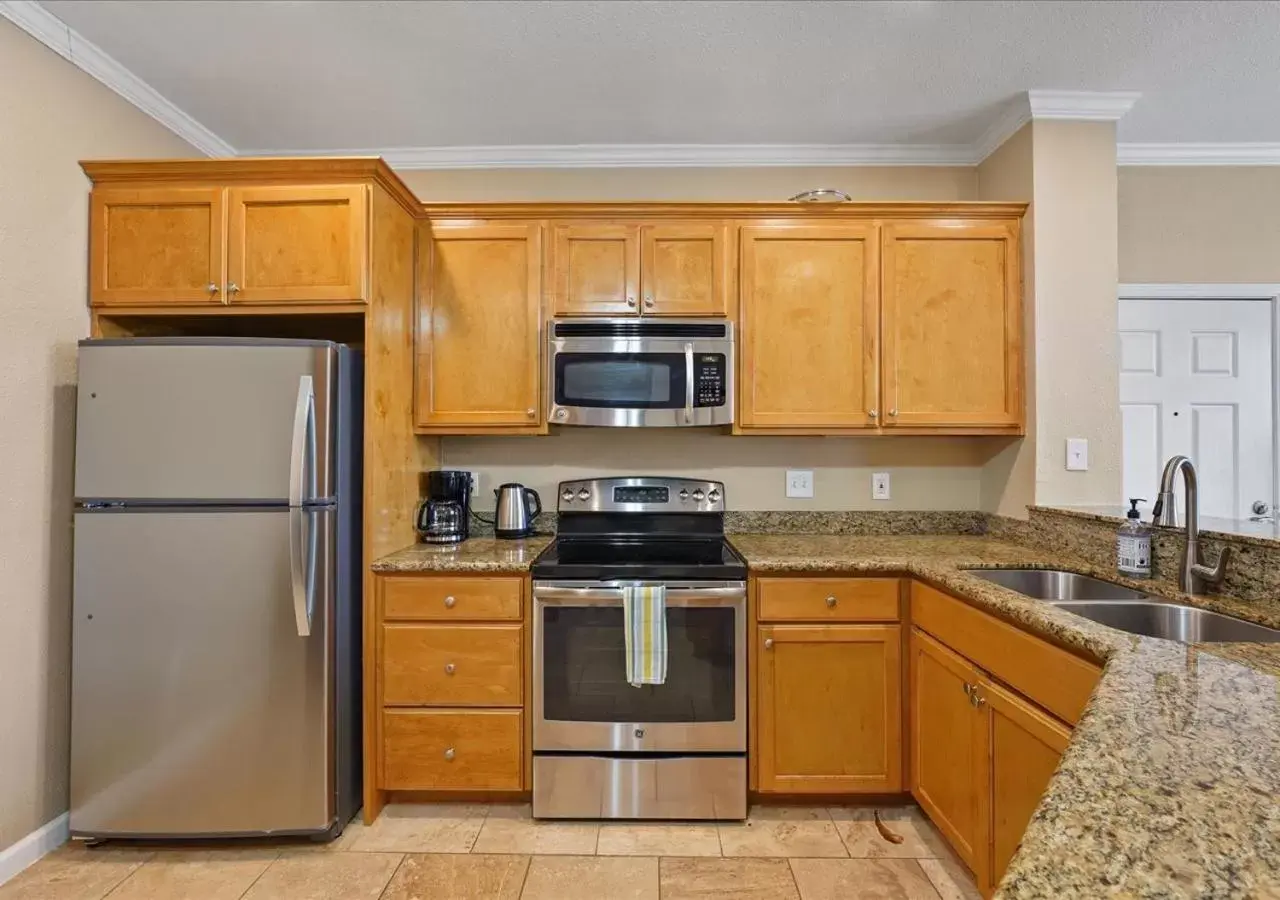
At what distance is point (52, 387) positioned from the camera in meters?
1.98

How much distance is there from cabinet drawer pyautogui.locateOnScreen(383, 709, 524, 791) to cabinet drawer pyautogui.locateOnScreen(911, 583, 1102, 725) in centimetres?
142

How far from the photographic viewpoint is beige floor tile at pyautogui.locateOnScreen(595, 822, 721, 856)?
6.47 feet

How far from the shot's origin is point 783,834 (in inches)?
81.1

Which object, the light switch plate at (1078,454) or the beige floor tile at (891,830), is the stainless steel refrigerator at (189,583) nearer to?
the beige floor tile at (891,830)

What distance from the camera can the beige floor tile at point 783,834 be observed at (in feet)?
6.48

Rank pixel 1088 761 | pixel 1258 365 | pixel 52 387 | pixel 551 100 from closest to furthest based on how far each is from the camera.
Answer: pixel 1088 761
pixel 52 387
pixel 551 100
pixel 1258 365

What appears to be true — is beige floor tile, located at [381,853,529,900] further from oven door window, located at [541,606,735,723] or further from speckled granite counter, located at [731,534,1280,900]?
speckled granite counter, located at [731,534,1280,900]

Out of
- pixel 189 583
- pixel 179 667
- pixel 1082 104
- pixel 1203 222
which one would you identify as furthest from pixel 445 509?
pixel 1203 222

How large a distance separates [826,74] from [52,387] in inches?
110

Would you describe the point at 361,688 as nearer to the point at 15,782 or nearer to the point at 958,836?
the point at 15,782

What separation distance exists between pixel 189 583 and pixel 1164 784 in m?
2.33

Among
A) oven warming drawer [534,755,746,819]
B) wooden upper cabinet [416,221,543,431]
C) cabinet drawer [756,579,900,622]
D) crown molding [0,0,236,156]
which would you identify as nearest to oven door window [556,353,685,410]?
wooden upper cabinet [416,221,543,431]

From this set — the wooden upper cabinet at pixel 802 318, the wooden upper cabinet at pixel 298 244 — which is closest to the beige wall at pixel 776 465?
the wooden upper cabinet at pixel 802 318

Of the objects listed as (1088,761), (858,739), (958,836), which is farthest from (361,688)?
(1088,761)
